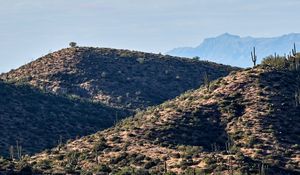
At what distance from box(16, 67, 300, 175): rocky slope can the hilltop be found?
50.6ft

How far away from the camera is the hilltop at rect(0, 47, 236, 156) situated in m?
88.9

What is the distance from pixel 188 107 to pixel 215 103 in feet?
9.83

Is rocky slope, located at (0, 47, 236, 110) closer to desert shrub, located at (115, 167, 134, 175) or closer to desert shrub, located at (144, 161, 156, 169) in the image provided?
desert shrub, located at (144, 161, 156, 169)

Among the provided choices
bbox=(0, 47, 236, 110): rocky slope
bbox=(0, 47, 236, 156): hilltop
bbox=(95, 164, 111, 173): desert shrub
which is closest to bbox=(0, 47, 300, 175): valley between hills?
bbox=(95, 164, 111, 173): desert shrub

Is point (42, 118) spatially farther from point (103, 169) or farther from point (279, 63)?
point (103, 169)

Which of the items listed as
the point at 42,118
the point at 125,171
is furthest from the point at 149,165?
the point at 42,118

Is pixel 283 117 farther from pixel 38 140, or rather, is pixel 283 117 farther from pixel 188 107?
pixel 38 140

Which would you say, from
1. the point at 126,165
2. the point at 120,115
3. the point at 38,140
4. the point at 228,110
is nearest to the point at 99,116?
the point at 120,115

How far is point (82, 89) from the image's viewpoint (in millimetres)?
121562

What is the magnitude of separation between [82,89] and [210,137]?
57842 millimetres

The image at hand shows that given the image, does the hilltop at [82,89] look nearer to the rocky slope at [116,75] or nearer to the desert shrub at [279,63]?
the rocky slope at [116,75]

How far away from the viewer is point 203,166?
2235 inches

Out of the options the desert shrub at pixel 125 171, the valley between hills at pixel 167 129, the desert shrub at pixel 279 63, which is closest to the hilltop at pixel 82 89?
the valley between hills at pixel 167 129

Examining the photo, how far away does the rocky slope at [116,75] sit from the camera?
119m
